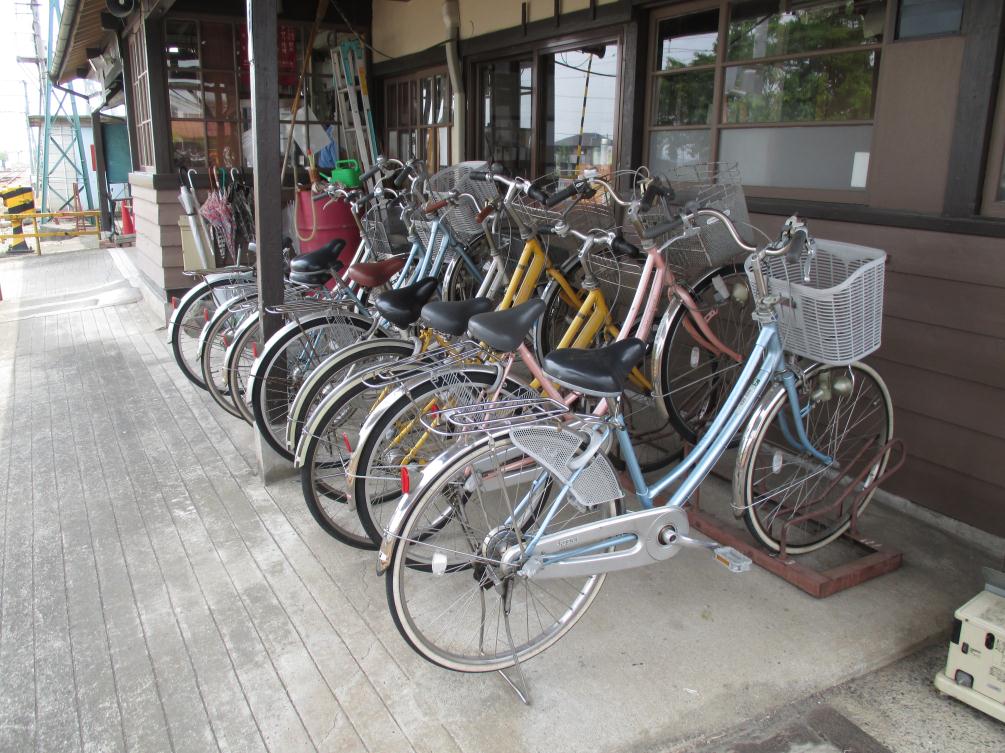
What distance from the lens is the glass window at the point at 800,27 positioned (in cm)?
298

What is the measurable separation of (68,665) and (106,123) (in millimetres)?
14068

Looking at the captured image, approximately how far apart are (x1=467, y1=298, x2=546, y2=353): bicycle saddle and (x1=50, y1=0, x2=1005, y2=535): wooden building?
1.47m

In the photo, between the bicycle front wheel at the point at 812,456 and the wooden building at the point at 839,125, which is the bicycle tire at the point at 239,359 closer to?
the wooden building at the point at 839,125

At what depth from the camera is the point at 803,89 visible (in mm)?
3262

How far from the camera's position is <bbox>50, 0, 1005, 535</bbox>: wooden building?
8.75 ft

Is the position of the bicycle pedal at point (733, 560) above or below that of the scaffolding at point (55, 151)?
below

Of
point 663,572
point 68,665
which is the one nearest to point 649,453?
point 663,572

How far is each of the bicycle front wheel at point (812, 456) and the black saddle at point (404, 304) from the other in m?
1.28

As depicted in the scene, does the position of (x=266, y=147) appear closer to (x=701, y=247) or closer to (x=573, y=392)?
(x=573, y=392)

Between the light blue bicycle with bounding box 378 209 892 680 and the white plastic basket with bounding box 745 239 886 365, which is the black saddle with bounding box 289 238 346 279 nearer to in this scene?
the light blue bicycle with bounding box 378 209 892 680

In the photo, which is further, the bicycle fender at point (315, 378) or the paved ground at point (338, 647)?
the bicycle fender at point (315, 378)

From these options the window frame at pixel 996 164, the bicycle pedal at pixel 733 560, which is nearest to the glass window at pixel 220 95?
the window frame at pixel 996 164

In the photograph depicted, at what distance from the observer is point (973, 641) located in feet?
6.61

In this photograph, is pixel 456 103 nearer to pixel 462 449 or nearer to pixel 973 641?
pixel 462 449
